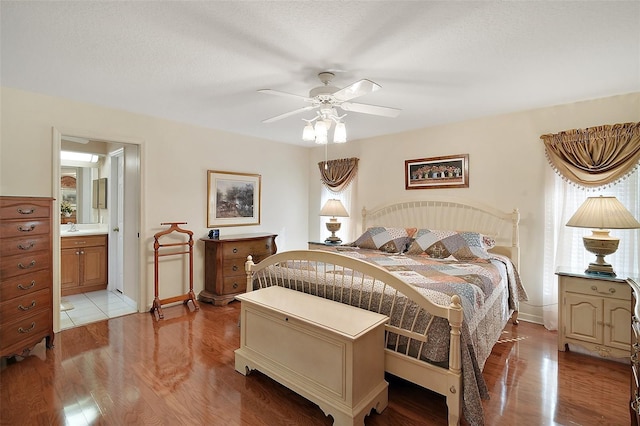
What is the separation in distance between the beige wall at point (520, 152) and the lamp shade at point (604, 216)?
0.67 meters

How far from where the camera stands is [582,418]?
192 centimetres

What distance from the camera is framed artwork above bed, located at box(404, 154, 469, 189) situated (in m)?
3.96

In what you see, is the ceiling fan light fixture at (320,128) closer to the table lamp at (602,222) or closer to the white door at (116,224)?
the table lamp at (602,222)

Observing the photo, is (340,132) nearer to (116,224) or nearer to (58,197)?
(58,197)

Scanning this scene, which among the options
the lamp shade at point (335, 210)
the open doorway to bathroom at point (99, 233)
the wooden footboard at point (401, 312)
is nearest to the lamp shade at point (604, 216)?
the wooden footboard at point (401, 312)

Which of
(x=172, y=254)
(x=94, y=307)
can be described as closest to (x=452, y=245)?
(x=172, y=254)

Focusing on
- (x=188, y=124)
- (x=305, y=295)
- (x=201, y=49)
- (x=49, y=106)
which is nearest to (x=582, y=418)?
(x=305, y=295)

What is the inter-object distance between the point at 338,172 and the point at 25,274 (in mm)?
3977

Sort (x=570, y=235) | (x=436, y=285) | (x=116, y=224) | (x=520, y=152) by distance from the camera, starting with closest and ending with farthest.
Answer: (x=436, y=285)
(x=570, y=235)
(x=520, y=152)
(x=116, y=224)

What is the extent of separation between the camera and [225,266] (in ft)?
13.5

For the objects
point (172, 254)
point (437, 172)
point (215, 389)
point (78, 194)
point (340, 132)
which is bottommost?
point (215, 389)

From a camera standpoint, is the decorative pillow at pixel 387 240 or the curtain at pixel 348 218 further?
the curtain at pixel 348 218

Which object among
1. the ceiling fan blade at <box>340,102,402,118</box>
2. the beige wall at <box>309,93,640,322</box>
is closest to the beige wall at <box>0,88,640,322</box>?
the beige wall at <box>309,93,640,322</box>

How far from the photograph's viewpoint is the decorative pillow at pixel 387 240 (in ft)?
12.2
